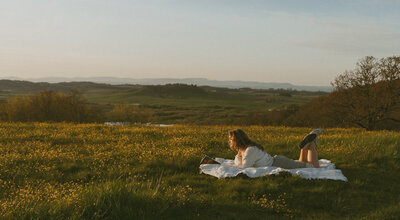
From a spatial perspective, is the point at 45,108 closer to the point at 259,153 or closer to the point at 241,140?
the point at 241,140

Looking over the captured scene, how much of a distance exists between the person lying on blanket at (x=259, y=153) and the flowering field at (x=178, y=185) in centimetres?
82

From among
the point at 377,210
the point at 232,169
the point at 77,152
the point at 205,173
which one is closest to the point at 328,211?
the point at 377,210

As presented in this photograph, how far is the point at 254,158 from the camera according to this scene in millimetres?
9203

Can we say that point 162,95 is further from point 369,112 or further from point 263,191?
point 263,191

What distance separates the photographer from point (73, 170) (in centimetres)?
948

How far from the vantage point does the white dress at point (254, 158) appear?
915cm

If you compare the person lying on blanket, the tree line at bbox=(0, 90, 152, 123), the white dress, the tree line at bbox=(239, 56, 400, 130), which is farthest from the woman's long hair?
the tree line at bbox=(0, 90, 152, 123)

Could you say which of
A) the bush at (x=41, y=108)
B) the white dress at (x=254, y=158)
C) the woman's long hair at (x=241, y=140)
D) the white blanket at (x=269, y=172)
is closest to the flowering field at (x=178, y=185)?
the white blanket at (x=269, y=172)

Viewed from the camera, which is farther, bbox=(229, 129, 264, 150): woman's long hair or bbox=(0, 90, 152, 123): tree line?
bbox=(0, 90, 152, 123): tree line

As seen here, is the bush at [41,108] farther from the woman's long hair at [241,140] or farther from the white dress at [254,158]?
the white dress at [254,158]

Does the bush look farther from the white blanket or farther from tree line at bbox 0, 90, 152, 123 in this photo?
the white blanket

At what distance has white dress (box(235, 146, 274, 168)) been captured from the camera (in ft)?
30.0

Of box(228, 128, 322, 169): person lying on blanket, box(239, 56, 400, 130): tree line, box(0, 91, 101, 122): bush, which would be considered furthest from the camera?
box(0, 91, 101, 122): bush

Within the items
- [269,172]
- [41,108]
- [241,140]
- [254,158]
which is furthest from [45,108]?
[269,172]
